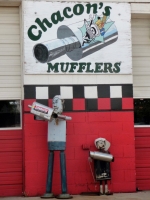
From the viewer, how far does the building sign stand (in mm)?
10180

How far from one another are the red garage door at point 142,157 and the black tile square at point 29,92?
2.10 metres

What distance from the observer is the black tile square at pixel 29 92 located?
1008 centimetres

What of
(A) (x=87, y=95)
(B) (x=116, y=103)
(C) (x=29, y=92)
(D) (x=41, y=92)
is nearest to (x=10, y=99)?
(C) (x=29, y=92)

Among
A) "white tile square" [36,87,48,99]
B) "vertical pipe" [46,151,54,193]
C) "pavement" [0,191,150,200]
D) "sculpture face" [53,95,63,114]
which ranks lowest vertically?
"pavement" [0,191,150,200]

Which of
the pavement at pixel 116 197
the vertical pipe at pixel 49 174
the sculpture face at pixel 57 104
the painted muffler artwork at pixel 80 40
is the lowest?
the pavement at pixel 116 197

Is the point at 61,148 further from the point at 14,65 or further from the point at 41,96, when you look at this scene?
the point at 14,65

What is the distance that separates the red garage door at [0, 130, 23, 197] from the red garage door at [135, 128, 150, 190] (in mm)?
2191

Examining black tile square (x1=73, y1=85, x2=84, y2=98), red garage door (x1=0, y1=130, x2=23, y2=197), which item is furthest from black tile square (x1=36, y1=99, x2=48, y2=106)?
red garage door (x1=0, y1=130, x2=23, y2=197)

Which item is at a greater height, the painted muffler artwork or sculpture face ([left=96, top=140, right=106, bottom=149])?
the painted muffler artwork

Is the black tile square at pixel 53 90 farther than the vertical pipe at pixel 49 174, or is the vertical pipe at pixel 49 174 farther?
the black tile square at pixel 53 90

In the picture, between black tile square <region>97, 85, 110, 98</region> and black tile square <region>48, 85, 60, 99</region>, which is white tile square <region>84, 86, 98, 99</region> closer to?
black tile square <region>97, 85, 110, 98</region>

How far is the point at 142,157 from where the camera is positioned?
35.1 ft

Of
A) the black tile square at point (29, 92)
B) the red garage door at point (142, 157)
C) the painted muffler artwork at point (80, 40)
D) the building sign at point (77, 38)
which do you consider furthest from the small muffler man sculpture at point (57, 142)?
the red garage door at point (142, 157)

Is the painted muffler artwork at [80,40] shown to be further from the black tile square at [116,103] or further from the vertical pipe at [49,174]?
the vertical pipe at [49,174]
